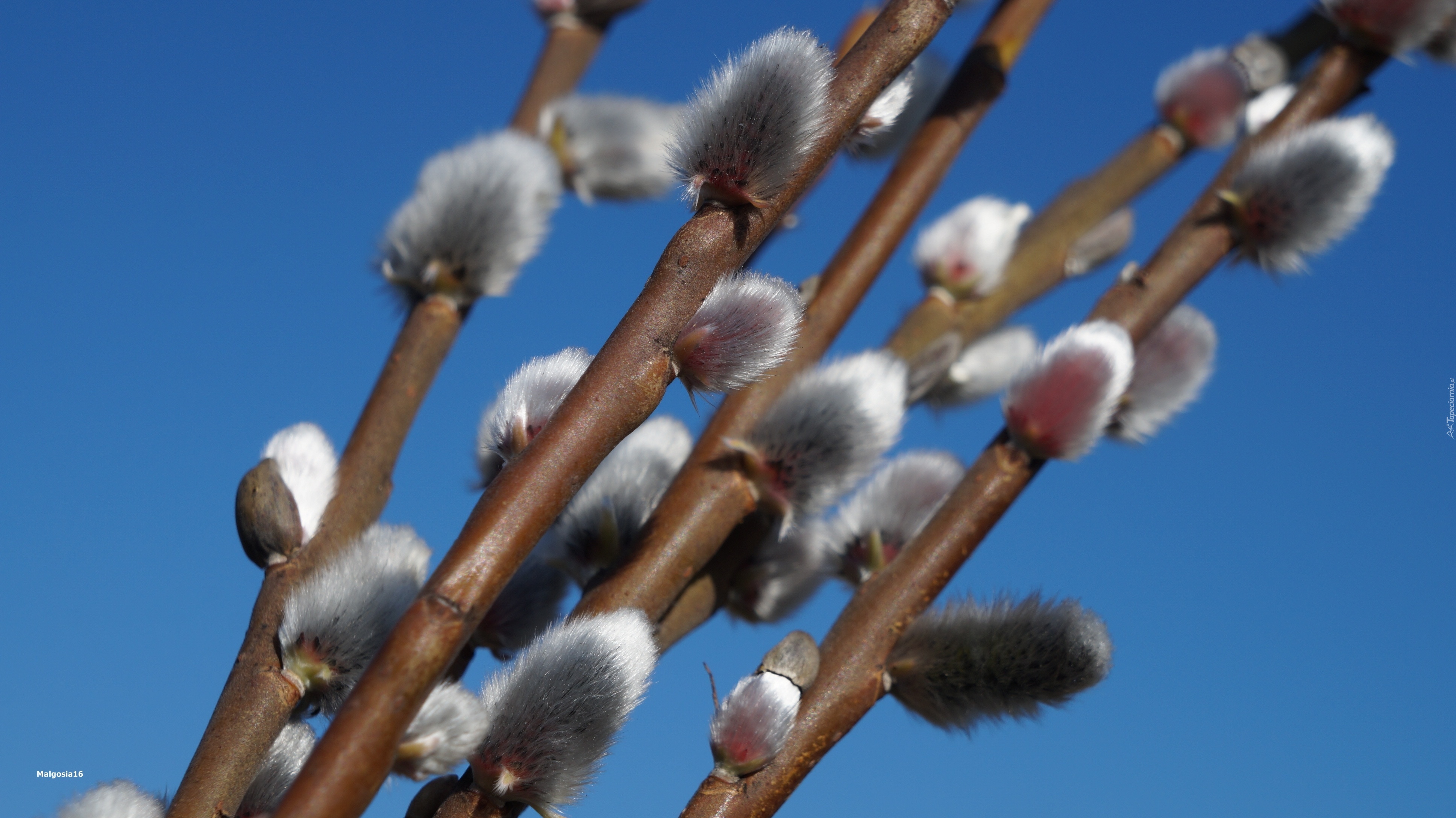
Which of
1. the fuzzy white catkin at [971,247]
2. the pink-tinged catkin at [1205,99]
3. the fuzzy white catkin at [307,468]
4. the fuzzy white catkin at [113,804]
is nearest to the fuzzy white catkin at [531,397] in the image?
the fuzzy white catkin at [307,468]

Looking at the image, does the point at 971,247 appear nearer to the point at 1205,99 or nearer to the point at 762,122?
the point at 1205,99

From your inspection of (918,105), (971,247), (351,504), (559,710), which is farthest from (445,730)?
(918,105)

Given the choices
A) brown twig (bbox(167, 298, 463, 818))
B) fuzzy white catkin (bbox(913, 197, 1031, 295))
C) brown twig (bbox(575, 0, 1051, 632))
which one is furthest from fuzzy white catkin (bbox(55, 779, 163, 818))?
fuzzy white catkin (bbox(913, 197, 1031, 295))

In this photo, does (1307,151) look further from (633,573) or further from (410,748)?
(410,748)

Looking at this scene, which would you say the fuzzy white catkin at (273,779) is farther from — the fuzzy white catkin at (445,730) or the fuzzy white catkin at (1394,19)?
the fuzzy white catkin at (1394,19)

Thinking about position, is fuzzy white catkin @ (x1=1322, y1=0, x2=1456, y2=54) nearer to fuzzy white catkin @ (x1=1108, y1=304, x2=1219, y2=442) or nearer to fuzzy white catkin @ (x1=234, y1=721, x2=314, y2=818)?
fuzzy white catkin @ (x1=1108, y1=304, x2=1219, y2=442)
